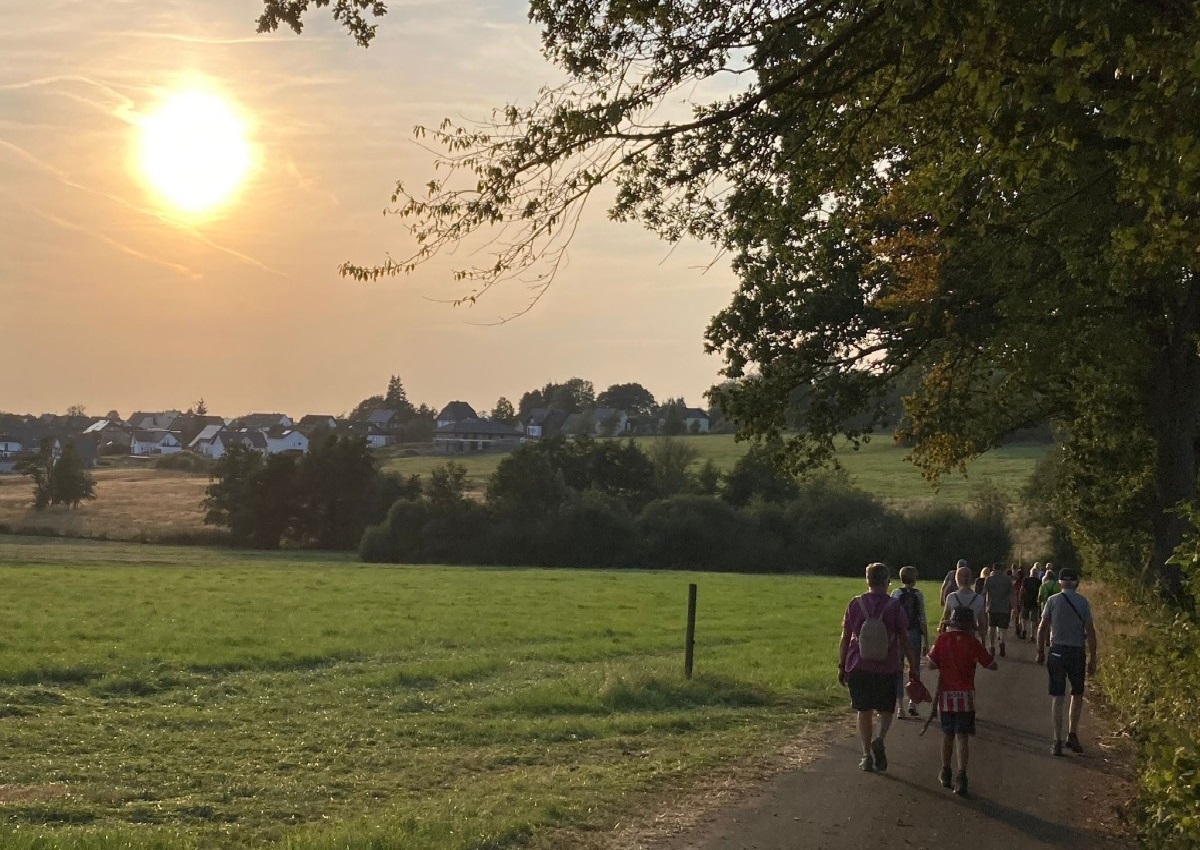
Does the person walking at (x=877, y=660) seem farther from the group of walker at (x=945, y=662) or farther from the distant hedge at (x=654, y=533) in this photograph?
the distant hedge at (x=654, y=533)

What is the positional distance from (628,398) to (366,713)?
16382 cm

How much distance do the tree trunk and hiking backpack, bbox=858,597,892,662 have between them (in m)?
9.53

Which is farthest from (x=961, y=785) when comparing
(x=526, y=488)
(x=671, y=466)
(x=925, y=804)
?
(x=671, y=466)

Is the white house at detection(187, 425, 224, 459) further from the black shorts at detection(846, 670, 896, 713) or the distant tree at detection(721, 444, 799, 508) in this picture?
the black shorts at detection(846, 670, 896, 713)

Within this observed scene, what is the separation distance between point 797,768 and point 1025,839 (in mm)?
2722

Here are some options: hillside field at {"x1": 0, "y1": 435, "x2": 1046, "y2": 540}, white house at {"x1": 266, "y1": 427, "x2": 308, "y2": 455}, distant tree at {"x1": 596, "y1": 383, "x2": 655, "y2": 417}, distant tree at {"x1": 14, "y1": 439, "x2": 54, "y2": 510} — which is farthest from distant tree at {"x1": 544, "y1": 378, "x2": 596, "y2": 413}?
distant tree at {"x1": 14, "y1": 439, "x2": 54, "y2": 510}

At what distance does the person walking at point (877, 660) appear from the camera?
11023mm

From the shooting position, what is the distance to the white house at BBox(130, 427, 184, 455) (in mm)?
181375

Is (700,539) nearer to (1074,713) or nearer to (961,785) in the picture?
(1074,713)

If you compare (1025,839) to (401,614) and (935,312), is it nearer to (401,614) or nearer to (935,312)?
(935,312)

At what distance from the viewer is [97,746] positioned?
1327 centimetres

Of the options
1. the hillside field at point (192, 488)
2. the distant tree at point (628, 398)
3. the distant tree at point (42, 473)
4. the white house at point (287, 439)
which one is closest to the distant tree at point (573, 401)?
the distant tree at point (628, 398)

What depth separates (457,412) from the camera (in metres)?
185

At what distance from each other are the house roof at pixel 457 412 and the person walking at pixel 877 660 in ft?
564
